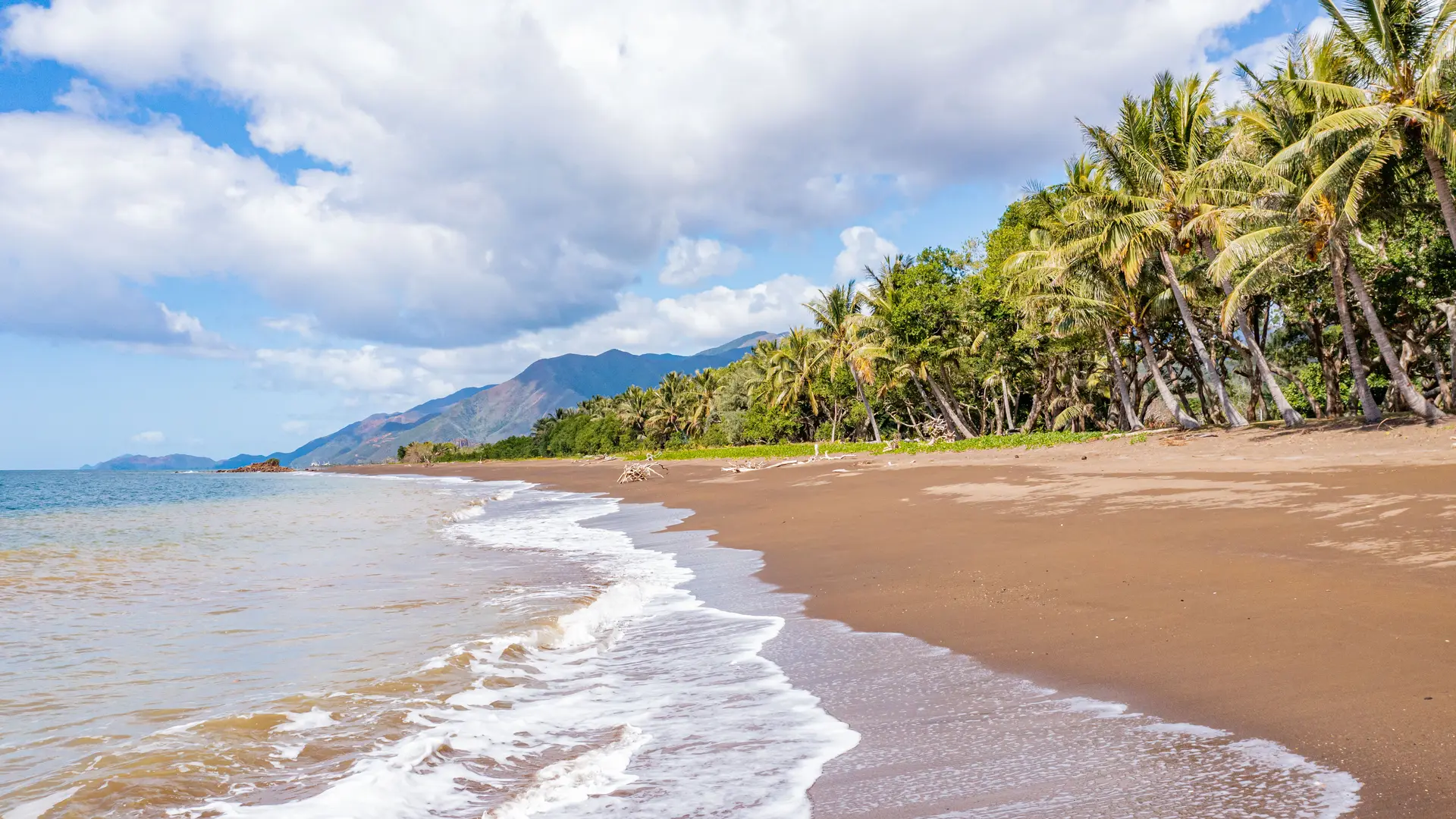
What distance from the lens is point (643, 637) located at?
686 cm

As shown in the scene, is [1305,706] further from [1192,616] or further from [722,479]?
[722,479]

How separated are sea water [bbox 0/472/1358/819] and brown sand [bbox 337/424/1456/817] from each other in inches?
12.4

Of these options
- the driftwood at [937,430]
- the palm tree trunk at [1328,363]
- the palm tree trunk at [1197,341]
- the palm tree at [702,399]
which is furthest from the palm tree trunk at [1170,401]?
the palm tree at [702,399]

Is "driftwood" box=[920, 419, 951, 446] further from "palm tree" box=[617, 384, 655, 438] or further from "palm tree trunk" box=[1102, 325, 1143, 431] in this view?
"palm tree" box=[617, 384, 655, 438]

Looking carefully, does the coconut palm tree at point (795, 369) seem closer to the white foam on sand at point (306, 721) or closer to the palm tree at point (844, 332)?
the palm tree at point (844, 332)

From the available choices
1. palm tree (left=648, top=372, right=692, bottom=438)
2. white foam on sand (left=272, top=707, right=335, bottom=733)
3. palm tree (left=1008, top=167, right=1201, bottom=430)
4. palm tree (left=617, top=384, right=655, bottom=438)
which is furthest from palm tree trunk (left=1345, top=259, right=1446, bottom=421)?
palm tree (left=617, top=384, right=655, bottom=438)

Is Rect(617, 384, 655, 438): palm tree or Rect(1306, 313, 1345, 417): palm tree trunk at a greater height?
Rect(617, 384, 655, 438): palm tree

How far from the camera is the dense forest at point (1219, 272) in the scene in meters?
16.4

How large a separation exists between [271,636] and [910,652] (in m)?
6.08

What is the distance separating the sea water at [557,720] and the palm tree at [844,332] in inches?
1279

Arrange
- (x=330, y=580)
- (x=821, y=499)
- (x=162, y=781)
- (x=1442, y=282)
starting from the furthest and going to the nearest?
(x=1442, y=282) < (x=821, y=499) < (x=330, y=580) < (x=162, y=781)

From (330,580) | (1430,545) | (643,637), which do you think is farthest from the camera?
(330,580)

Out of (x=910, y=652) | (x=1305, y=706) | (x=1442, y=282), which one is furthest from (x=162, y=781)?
(x=1442, y=282)

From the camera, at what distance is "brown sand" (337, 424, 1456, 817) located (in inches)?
143
